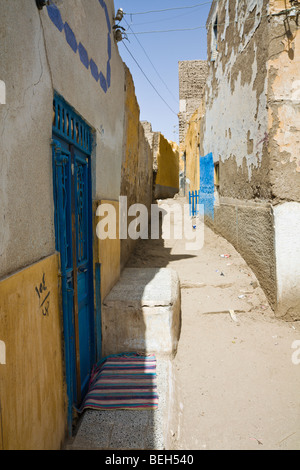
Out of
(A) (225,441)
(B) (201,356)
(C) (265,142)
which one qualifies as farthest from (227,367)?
(C) (265,142)

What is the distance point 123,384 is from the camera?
2762 millimetres

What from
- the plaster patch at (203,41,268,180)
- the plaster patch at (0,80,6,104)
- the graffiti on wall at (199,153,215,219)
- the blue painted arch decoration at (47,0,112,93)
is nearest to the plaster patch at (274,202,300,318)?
the plaster patch at (203,41,268,180)

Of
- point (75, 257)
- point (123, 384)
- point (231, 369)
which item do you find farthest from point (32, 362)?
point (231, 369)

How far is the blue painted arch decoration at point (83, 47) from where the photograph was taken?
6.46 ft

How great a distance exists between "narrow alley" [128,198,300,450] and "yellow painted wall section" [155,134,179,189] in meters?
7.78

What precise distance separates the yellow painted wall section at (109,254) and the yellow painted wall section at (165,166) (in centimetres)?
834

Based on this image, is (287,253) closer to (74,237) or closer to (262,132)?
(262,132)

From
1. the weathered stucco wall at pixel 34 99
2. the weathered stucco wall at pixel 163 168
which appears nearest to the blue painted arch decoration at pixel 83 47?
the weathered stucco wall at pixel 34 99

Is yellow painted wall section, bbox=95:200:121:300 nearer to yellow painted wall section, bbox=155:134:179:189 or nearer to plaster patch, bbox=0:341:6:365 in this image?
plaster patch, bbox=0:341:6:365

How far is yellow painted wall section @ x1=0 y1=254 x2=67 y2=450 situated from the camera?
4.35 ft

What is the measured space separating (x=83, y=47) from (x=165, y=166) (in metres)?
11.4

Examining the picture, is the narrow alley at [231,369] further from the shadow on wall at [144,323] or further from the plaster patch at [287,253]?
the plaster patch at [287,253]

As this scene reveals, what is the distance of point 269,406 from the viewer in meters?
2.72

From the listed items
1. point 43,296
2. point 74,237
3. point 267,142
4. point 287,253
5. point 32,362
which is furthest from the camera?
point 267,142
